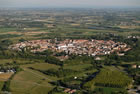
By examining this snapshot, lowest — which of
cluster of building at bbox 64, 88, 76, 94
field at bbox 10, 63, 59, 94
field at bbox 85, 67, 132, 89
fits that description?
field at bbox 10, 63, 59, 94

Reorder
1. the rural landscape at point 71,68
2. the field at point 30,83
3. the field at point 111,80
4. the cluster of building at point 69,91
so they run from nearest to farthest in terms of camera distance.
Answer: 1. the cluster of building at point 69,91
2. the field at point 30,83
3. the rural landscape at point 71,68
4. the field at point 111,80

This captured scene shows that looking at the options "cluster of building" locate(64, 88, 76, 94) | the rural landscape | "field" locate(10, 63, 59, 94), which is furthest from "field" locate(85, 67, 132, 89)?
"field" locate(10, 63, 59, 94)

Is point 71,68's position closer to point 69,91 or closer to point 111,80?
point 111,80

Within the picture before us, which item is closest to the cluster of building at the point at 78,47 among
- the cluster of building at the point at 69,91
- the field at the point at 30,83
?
the field at the point at 30,83

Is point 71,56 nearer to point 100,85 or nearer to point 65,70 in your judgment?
point 65,70

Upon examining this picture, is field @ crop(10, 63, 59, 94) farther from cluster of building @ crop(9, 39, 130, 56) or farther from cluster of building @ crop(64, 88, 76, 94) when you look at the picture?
cluster of building @ crop(9, 39, 130, 56)

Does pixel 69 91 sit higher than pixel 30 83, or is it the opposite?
pixel 69 91

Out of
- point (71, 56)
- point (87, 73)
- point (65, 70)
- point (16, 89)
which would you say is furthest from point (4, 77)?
point (71, 56)

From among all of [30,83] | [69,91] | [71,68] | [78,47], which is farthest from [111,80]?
[78,47]

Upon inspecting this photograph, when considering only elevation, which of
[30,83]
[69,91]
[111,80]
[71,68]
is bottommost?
[30,83]

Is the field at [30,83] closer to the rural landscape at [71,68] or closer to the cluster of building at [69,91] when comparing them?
the rural landscape at [71,68]

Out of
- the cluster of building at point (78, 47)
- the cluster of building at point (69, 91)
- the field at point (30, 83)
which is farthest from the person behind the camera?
the cluster of building at point (78, 47)
